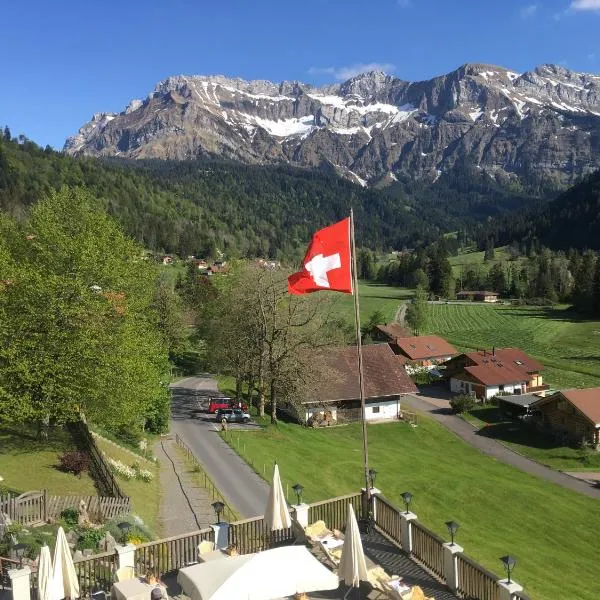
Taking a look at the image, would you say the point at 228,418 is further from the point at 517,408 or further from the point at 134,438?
the point at 517,408

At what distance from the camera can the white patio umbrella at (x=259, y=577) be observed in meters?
12.1

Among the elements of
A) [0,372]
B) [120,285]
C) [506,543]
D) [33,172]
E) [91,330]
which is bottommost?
[506,543]

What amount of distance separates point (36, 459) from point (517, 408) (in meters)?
49.8

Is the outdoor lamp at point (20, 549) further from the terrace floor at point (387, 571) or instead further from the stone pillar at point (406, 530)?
the stone pillar at point (406, 530)

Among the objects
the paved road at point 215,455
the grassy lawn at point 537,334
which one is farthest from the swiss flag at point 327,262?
the grassy lawn at point 537,334

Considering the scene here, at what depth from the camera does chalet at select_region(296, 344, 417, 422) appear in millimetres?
53594

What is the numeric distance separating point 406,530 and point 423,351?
7634 centimetres

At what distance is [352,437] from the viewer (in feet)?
165

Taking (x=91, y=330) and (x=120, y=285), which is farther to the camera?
(x=120, y=285)

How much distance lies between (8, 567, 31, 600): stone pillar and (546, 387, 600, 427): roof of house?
1929 inches

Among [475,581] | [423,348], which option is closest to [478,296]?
[423,348]

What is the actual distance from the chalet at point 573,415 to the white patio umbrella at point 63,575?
159 ft

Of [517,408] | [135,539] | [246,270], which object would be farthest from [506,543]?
[517,408]

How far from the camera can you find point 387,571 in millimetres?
15656
